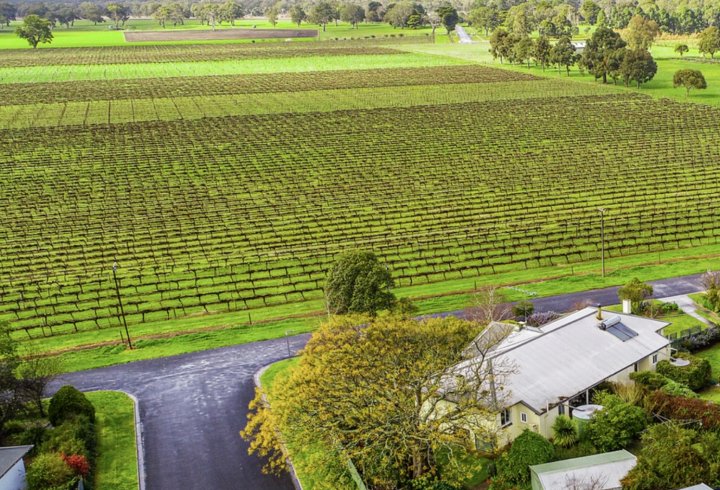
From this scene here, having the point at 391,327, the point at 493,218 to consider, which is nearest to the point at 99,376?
the point at 391,327

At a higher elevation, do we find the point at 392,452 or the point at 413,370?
the point at 413,370

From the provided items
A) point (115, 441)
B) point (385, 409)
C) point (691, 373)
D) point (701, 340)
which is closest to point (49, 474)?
point (115, 441)

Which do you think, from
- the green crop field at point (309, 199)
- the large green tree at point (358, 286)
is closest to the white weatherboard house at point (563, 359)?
the large green tree at point (358, 286)

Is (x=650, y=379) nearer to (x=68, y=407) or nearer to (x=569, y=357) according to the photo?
(x=569, y=357)

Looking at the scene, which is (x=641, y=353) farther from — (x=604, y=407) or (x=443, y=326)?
(x=443, y=326)

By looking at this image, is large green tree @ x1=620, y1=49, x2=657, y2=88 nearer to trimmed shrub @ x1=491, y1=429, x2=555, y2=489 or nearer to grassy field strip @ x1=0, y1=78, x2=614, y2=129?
grassy field strip @ x1=0, y1=78, x2=614, y2=129

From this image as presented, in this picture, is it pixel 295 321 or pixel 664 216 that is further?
pixel 664 216

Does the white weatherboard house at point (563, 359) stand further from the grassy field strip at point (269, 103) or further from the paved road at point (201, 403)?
the grassy field strip at point (269, 103)
